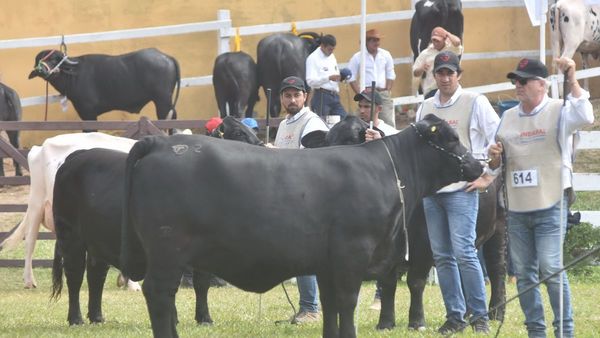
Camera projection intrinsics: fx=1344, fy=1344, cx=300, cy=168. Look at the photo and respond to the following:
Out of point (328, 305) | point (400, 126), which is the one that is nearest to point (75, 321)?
point (328, 305)

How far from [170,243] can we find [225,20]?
14.0 m

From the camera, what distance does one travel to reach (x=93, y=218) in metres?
11.8

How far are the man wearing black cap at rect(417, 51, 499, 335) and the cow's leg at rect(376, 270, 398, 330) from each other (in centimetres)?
64

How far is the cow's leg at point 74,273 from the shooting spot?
12.2 meters

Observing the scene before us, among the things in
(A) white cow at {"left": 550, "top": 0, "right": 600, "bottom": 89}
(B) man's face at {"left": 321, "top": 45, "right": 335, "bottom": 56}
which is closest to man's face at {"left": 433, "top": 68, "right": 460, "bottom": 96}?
(B) man's face at {"left": 321, "top": 45, "right": 335, "bottom": 56}

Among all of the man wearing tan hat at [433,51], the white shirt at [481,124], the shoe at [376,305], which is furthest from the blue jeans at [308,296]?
the man wearing tan hat at [433,51]

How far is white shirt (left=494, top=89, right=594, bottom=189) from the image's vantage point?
9484 millimetres

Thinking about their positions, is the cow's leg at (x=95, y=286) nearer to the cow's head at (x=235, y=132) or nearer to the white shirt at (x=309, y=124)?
the cow's head at (x=235, y=132)

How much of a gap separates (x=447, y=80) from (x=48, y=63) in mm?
11881

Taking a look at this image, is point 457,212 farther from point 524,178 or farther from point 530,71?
point 530,71

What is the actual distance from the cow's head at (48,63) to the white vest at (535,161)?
42.1 feet

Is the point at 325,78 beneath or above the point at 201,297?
above

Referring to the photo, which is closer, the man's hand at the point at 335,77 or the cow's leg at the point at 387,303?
the cow's leg at the point at 387,303

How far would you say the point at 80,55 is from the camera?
918 inches
